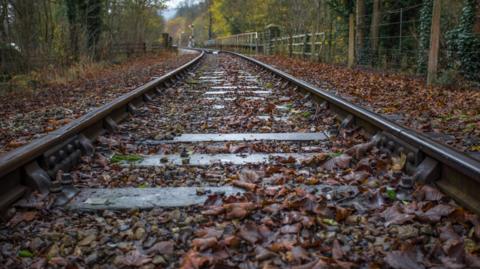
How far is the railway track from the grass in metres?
0.02

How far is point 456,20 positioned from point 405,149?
32.7 ft

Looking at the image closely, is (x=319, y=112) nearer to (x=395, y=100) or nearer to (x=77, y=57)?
(x=395, y=100)

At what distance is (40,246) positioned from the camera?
7.47 ft

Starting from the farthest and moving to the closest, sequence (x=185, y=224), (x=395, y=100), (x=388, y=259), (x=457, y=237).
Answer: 1. (x=395, y=100)
2. (x=185, y=224)
3. (x=457, y=237)
4. (x=388, y=259)

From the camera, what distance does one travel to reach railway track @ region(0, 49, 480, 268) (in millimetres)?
2160

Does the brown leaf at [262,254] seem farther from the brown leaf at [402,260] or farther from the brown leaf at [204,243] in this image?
the brown leaf at [402,260]

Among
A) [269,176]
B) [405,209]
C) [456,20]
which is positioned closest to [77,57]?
[456,20]

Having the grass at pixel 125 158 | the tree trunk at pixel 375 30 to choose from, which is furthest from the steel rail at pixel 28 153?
the tree trunk at pixel 375 30

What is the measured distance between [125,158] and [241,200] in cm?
142

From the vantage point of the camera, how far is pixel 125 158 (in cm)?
382

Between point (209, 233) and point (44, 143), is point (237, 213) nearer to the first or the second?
point (209, 233)

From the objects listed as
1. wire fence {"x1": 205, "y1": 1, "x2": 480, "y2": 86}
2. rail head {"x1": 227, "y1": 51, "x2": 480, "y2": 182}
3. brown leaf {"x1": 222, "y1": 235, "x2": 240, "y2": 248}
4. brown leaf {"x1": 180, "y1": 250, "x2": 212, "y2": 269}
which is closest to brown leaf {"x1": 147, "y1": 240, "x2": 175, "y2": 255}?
brown leaf {"x1": 180, "y1": 250, "x2": 212, "y2": 269}

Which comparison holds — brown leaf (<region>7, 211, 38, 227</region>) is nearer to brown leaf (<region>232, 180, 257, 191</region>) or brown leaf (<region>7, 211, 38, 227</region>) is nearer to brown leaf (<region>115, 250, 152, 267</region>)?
brown leaf (<region>115, 250, 152, 267</region>)

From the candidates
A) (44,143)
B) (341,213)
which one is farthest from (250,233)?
(44,143)
